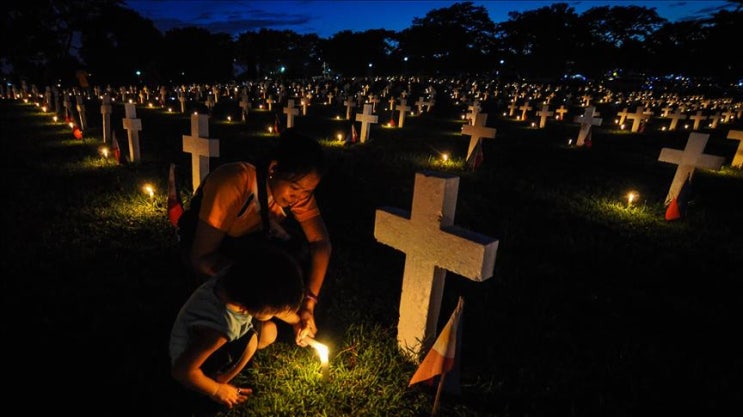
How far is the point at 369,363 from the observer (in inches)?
111

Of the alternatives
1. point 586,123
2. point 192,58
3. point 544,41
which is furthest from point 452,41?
point 586,123

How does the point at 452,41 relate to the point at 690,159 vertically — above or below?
above

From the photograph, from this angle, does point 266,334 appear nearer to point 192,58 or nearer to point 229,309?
point 229,309

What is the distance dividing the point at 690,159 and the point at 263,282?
750cm

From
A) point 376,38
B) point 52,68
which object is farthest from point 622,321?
point 376,38

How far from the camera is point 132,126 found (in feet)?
26.6

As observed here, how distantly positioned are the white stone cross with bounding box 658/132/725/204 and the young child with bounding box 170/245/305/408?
709cm

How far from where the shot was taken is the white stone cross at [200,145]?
5.71 meters

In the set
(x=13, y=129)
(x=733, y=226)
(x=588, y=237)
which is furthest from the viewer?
(x=13, y=129)

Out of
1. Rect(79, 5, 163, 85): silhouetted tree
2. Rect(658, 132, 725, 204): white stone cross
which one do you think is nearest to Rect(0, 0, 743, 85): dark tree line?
Rect(79, 5, 163, 85): silhouetted tree

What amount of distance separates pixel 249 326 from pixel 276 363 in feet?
1.54

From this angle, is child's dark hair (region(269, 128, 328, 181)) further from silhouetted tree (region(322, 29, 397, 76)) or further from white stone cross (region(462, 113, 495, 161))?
silhouetted tree (region(322, 29, 397, 76))

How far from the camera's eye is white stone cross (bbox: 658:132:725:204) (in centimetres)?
628

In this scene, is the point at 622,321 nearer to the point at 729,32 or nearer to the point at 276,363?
the point at 276,363
